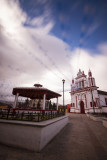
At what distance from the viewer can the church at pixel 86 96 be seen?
23.3 metres

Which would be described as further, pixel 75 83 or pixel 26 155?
pixel 75 83

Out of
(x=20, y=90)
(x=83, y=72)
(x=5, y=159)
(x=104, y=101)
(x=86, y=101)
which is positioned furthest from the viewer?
(x=83, y=72)

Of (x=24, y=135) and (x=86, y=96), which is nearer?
(x=24, y=135)

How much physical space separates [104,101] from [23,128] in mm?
30893

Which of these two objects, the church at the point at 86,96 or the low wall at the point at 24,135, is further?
the church at the point at 86,96

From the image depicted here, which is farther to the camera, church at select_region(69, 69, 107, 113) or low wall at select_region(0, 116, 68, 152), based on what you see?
church at select_region(69, 69, 107, 113)

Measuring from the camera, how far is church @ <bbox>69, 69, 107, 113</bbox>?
23.3 metres

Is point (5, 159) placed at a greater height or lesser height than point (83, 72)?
lesser

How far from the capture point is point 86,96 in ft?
83.9

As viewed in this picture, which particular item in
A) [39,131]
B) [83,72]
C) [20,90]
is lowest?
[39,131]

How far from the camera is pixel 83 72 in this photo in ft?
101

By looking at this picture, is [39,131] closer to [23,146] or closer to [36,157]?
[36,157]

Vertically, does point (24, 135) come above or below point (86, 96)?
below

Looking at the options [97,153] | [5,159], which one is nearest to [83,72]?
[97,153]
